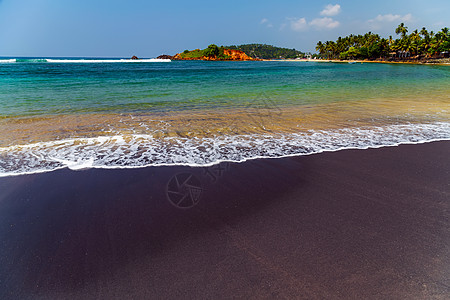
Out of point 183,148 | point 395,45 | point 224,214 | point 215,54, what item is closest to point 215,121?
point 183,148

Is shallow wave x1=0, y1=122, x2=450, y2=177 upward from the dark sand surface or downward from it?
upward

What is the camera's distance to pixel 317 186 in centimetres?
431

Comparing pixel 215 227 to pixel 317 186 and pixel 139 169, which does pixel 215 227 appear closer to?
pixel 317 186

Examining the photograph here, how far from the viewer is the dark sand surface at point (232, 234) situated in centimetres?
243

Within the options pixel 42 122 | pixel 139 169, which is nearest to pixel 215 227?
pixel 139 169

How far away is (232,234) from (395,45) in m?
135

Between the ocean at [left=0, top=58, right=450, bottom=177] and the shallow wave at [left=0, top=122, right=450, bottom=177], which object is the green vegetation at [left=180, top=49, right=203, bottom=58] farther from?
the shallow wave at [left=0, top=122, right=450, bottom=177]

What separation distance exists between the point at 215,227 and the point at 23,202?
10.6 feet

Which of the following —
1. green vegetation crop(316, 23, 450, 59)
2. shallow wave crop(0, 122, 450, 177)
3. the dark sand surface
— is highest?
green vegetation crop(316, 23, 450, 59)

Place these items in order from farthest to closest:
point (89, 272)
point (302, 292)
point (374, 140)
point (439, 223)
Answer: point (374, 140) → point (439, 223) → point (89, 272) → point (302, 292)

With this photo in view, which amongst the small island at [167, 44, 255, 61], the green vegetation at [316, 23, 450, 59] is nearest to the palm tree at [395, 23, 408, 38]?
the green vegetation at [316, 23, 450, 59]

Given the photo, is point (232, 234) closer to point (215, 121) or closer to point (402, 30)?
point (215, 121)

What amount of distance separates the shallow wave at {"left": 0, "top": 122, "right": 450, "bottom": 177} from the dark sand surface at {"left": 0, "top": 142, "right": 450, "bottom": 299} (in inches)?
18.9

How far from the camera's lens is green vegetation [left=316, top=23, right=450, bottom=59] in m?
89.1
